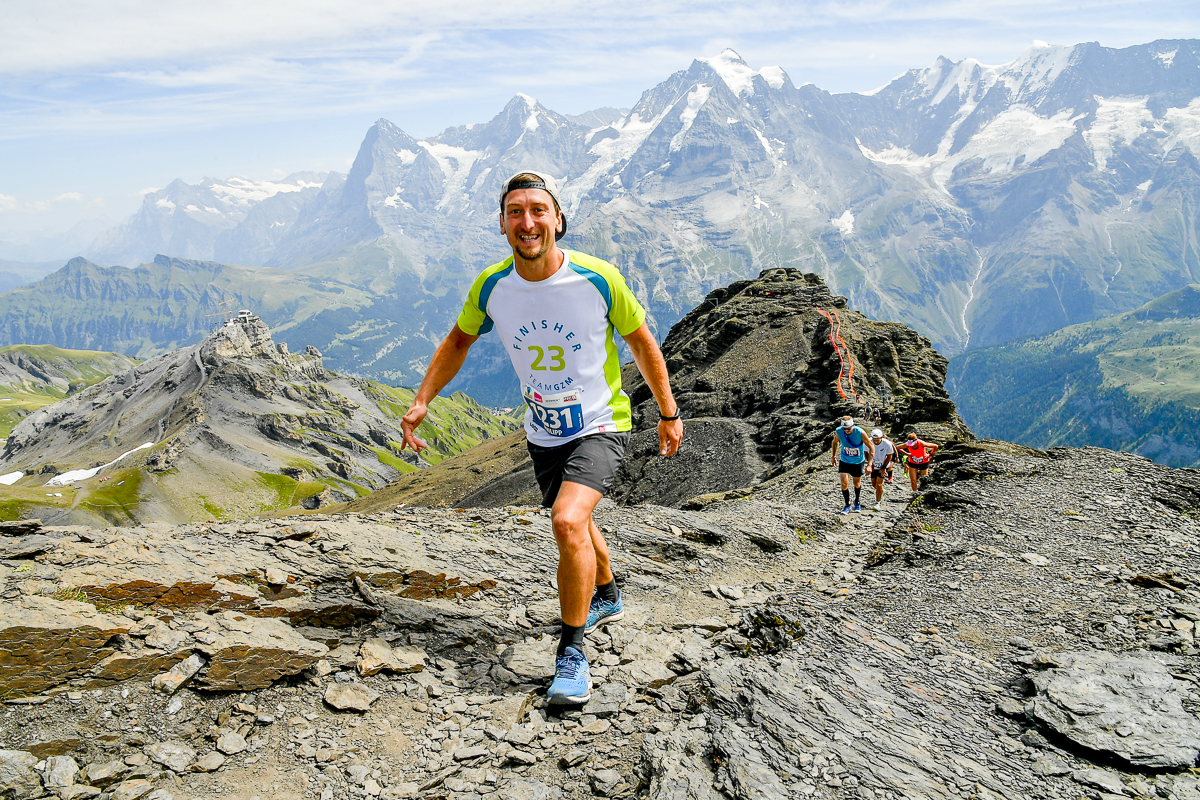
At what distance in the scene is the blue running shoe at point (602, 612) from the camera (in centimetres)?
820

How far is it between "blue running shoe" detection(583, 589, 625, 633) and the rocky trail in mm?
359

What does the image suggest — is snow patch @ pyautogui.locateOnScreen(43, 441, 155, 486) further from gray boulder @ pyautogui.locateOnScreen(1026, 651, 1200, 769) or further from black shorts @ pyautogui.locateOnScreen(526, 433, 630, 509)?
gray boulder @ pyautogui.locateOnScreen(1026, 651, 1200, 769)

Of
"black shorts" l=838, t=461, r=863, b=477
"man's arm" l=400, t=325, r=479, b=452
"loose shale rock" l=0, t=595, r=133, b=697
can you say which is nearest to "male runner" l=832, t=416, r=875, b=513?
"black shorts" l=838, t=461, r=863, b=477

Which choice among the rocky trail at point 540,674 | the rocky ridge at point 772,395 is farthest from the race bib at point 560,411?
the rocky ridge at point 772,395

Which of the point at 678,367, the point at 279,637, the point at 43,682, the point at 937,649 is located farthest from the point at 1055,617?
the point at 678,367

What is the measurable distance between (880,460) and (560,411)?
15.9 meters

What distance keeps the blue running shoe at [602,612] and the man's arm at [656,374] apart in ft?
7.47

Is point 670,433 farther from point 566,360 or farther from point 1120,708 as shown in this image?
point 1120,708

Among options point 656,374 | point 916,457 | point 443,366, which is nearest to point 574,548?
point 656,374

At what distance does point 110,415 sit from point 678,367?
160786 millimetres

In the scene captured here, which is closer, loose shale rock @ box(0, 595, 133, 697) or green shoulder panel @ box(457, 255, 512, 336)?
loose shale rock @ box(0, 595, 133, 697)

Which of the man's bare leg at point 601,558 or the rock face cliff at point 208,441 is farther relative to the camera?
the rock face cliff at point 208,441

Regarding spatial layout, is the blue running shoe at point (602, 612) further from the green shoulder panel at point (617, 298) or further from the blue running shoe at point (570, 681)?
the green shoulder panel at point (617, 298)

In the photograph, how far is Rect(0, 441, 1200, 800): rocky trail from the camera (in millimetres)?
5445
